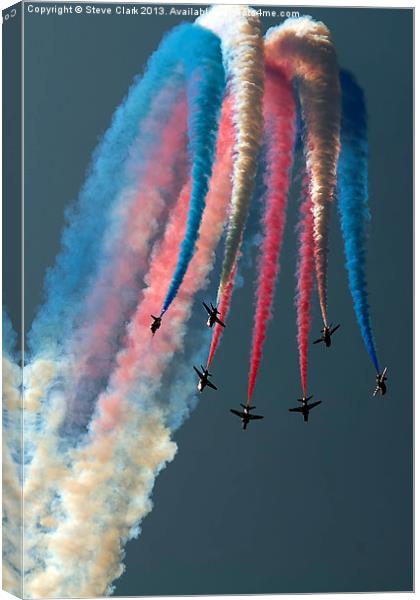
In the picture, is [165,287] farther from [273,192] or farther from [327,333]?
[327,333]

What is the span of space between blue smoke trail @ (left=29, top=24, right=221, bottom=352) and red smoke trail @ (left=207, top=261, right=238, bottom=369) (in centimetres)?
136

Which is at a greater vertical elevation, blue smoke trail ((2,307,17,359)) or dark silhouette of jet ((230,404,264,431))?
blue smoke trail ((2,307,17,359))

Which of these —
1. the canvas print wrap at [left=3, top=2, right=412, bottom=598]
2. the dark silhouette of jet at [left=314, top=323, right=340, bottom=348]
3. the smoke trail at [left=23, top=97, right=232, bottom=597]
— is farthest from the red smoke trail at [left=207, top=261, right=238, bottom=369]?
the dark silhouette of jet at [left=314, top=323, right=340, bottom=348]

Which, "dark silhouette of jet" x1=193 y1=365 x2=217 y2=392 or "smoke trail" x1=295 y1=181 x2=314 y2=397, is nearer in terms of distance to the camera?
"dark silhouette of jet" x1=193 y1=365 x2=217 y2=392

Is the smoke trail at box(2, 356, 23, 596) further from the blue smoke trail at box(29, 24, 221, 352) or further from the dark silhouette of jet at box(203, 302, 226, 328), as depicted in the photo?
the dark silhouette of jet at box(203, 302, 226, 328)

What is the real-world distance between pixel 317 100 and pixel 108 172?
2523 mm

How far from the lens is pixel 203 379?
2045cm

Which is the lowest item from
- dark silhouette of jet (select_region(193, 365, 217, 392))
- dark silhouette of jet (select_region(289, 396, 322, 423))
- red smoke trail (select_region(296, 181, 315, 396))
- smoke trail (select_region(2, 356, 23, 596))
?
smoke trail (select_region(2, 356, 23, 596))

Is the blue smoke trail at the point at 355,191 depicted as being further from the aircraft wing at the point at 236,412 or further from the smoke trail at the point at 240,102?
the aircraft wing at the point at 236,412

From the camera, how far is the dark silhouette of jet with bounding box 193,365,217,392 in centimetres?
2045

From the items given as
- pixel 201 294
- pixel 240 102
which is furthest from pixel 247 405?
pixel 240 102

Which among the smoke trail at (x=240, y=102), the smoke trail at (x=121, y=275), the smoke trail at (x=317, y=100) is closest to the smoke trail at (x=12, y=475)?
the smoke trail at (x=121, y=275)

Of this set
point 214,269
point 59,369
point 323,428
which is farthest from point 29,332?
point 323,428

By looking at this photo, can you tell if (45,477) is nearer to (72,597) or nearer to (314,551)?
(72,597)
